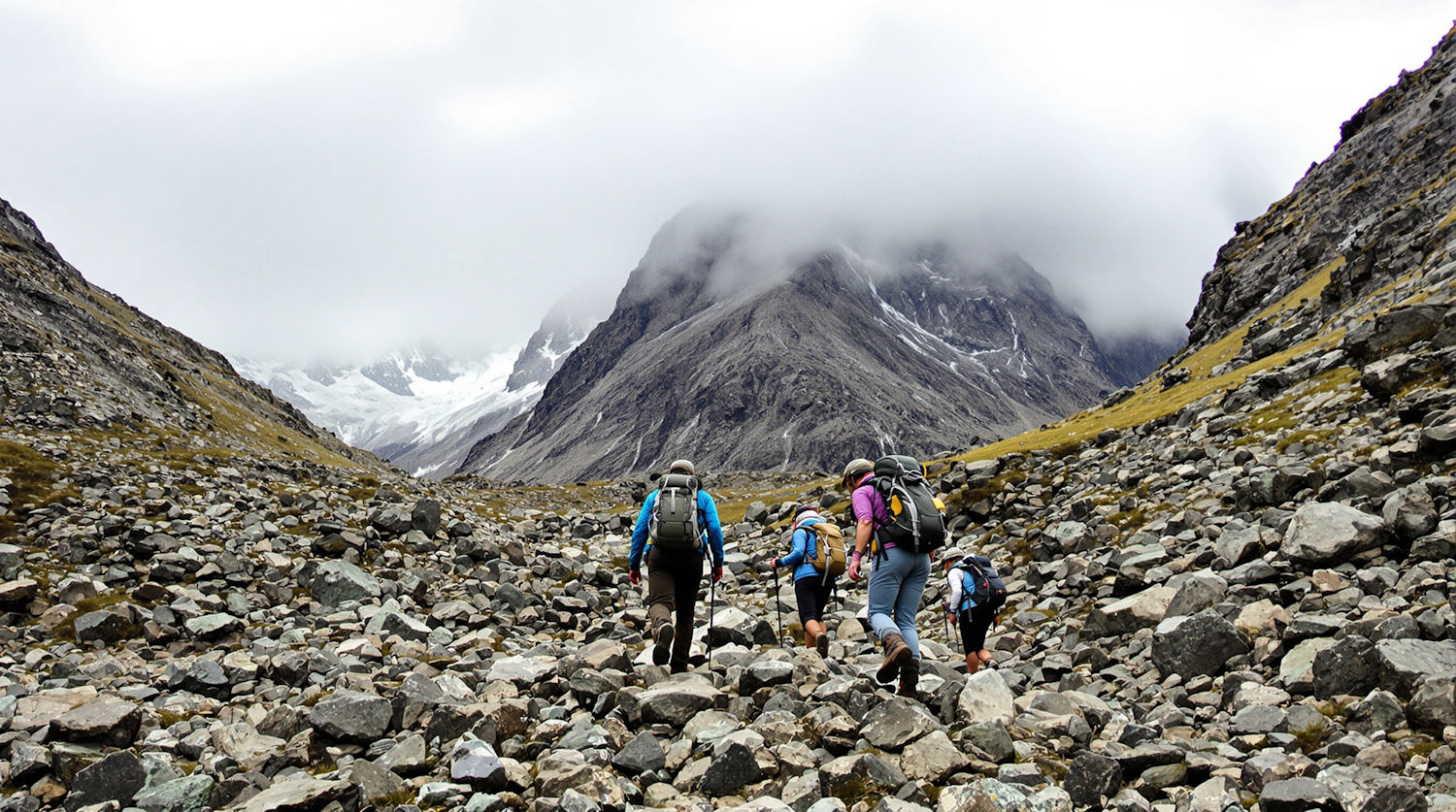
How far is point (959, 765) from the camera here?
23.9 ft

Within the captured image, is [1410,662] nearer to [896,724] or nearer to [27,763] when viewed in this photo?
[896,724]

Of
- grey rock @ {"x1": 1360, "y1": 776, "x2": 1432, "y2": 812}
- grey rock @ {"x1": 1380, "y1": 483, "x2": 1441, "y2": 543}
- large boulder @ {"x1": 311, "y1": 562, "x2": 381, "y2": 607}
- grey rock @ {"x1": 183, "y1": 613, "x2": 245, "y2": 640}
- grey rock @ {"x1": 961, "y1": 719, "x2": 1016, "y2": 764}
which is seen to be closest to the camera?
grey rock @ {"x1": 1360, "y1": 776, "x2": 1432, "y2": 812}

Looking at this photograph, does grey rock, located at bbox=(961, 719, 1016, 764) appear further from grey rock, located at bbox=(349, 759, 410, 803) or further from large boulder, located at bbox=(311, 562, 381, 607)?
large boulder, located at bbox=(311, 562, 381, 607)

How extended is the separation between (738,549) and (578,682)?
93.2 feet

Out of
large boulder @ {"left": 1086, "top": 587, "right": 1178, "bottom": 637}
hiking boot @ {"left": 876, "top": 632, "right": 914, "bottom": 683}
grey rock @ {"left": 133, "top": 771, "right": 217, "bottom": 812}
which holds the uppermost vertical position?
large boulder @ {"left": 1086, "top": 587, "right": 1178, "bottom": 637}

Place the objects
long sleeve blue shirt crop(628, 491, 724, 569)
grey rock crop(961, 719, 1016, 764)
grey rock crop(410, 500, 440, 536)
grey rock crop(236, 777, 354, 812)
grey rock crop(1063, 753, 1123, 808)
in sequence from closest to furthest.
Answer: grey rock crop(1063, 753, 1123, 808)
grey rock crop(236, 777, 354, 812)
grey rock crop(961, 719, 1016, 764)
long sleeve blue shirt crop(628, 491, 724, 569)
grey rock crop(410, 500, 440, 536)

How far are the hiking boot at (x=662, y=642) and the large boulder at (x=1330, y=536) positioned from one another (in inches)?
451

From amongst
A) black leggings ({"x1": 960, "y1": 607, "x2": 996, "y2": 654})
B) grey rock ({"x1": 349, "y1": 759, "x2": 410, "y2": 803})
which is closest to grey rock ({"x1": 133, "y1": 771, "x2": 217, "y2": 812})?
grey rock ({"x1": 349, "y1": 759, "x2": 410, "y2": 803})

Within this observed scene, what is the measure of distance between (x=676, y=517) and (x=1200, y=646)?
828 centimetres

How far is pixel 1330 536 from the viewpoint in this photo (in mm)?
12711

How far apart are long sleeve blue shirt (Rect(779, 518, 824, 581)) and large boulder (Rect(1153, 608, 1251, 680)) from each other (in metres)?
5.63

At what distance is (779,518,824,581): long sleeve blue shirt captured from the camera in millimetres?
13000

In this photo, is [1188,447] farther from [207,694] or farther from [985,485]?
[207,694]

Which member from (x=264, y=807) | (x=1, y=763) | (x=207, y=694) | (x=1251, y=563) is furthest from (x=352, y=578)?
(x=1251, y=563)
